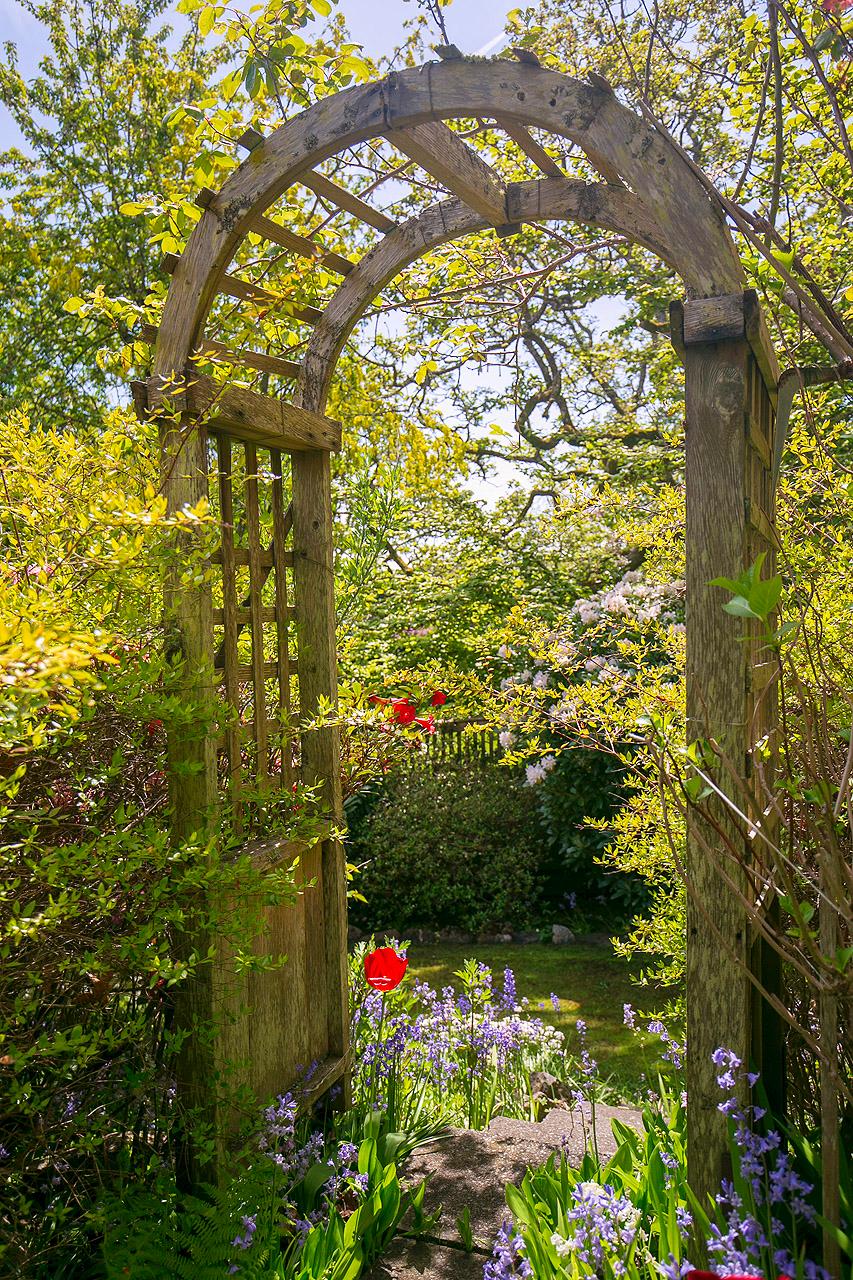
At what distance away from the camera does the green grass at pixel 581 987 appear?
Answer: 14.2ft

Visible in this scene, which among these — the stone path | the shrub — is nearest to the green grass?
the shrub

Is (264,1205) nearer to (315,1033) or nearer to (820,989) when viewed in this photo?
(315,1033)

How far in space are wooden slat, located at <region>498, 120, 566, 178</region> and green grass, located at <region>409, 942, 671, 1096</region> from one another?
3.13 m

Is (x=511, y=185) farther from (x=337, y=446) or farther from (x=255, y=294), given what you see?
(x=337, y=446)

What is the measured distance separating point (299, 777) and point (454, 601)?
4934 mm

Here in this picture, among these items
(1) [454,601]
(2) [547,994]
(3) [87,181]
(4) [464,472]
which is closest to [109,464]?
(4) [464,472]

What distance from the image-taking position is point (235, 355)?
8.14 ft

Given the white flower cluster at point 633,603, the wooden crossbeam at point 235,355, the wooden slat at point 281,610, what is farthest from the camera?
the white flower cluster at point 633,603

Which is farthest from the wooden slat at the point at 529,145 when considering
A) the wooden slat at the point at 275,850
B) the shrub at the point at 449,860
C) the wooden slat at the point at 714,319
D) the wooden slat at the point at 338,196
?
the shrub at the point at 449,860

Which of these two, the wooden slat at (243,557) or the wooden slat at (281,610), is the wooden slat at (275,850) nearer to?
the wooden slat at (281,610)

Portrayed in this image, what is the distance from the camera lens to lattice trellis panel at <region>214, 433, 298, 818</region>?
254 cm

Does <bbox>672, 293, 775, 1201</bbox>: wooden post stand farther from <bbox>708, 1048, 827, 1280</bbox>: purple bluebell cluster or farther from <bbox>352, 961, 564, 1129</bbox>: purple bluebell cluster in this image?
<bbox>352, 961, 564, 1129</bbox>: purple bluebell cluster

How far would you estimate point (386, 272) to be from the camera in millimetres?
2869

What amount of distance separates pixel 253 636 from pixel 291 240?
115cm
